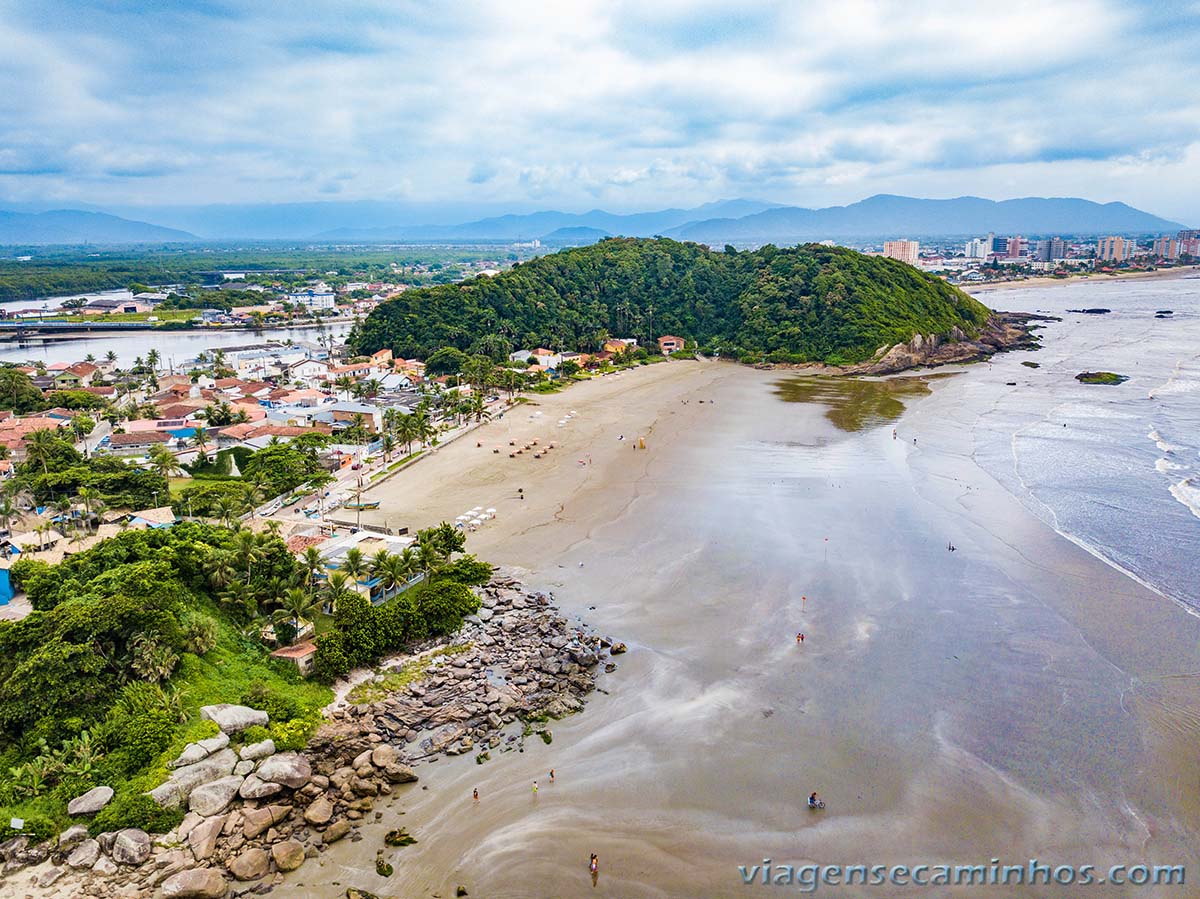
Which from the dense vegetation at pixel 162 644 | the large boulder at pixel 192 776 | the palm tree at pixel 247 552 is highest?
the palm tree at pixel 247 552

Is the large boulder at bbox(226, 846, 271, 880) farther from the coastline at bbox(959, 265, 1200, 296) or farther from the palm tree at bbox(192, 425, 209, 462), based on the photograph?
the coastline at bbox(959, 265, 1200, 296)

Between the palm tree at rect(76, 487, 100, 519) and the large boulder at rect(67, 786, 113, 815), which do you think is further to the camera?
the palm tree at rect(76, 487, 100, 519)

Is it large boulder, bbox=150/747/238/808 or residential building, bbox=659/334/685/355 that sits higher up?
residential building, bbox=659/334/685/355

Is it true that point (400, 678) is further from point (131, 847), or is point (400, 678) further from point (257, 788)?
point (131, 847)

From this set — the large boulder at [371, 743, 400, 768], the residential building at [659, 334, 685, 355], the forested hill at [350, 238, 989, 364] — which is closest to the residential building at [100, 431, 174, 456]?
the large boulder at [371, 743, 400, 768]

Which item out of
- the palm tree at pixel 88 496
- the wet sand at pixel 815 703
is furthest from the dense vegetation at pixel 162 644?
the palm tree at pixel 88 496

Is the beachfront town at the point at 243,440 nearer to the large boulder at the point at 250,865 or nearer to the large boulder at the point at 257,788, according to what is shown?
the large boulder at the point at 257,788

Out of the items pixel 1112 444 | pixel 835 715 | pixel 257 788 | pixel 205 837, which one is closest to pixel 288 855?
pixel 205 837
